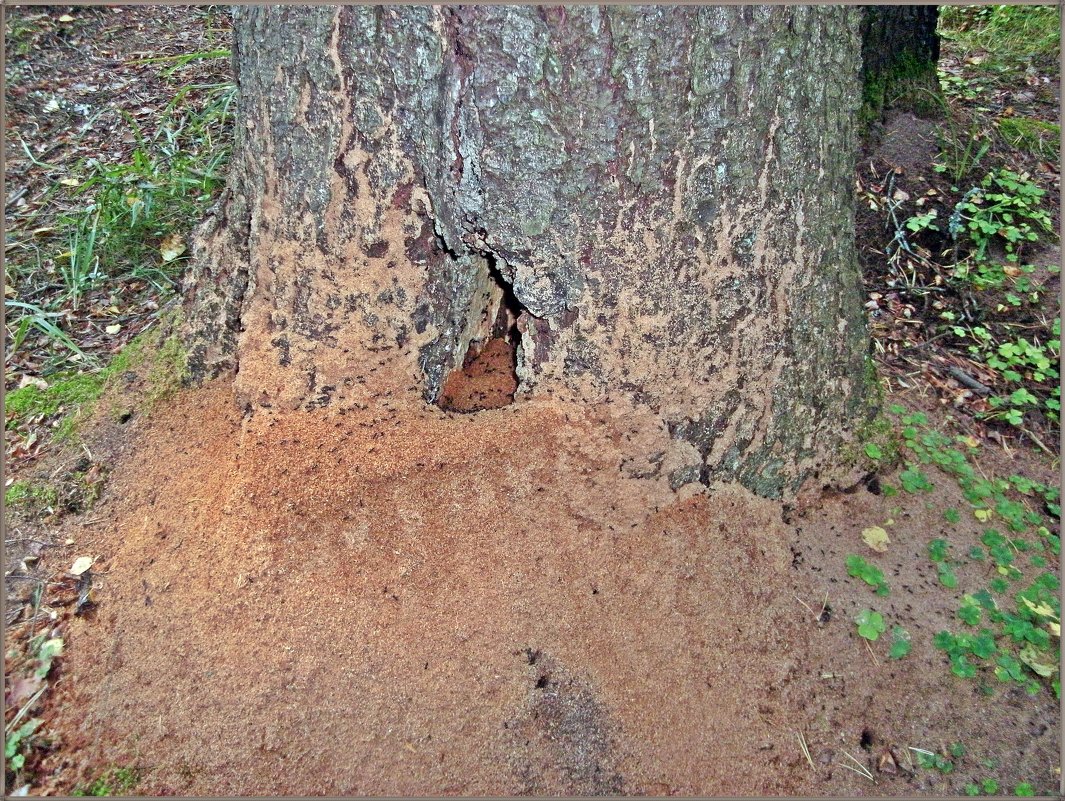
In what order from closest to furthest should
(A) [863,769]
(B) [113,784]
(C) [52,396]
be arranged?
1. (B) [113,784]
2. (A) [863,769]
3. (C) [52,396]

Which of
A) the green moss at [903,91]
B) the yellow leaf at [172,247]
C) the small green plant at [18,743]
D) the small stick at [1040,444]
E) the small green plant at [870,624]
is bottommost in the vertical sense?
the small stick at [1040,444]

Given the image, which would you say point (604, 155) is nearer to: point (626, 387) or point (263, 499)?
point (626, 387)

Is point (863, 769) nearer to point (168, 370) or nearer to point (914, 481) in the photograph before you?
point (914, 481)

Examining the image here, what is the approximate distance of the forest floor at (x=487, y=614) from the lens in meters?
1.57

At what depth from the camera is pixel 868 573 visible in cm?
192

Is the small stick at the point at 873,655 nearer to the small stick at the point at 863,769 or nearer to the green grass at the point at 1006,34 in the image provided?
the small stick at the point at 863,769

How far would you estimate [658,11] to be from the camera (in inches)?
56.3

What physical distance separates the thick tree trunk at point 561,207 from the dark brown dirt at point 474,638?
163mm

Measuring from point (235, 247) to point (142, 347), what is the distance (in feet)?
1.73

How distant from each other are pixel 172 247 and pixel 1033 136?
15.9 feet

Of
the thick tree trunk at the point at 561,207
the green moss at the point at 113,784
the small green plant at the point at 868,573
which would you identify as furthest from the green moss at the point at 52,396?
the small green plant at the point at 868,573

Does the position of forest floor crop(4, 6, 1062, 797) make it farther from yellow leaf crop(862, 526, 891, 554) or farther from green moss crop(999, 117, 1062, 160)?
green moss crop(999, 117, 1062, 160)

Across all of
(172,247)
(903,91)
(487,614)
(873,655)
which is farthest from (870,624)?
(903,91)

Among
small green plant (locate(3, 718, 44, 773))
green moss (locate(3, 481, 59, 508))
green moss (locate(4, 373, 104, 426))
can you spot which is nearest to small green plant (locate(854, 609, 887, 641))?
small green plant (locate(3, 718, 44, 773))
